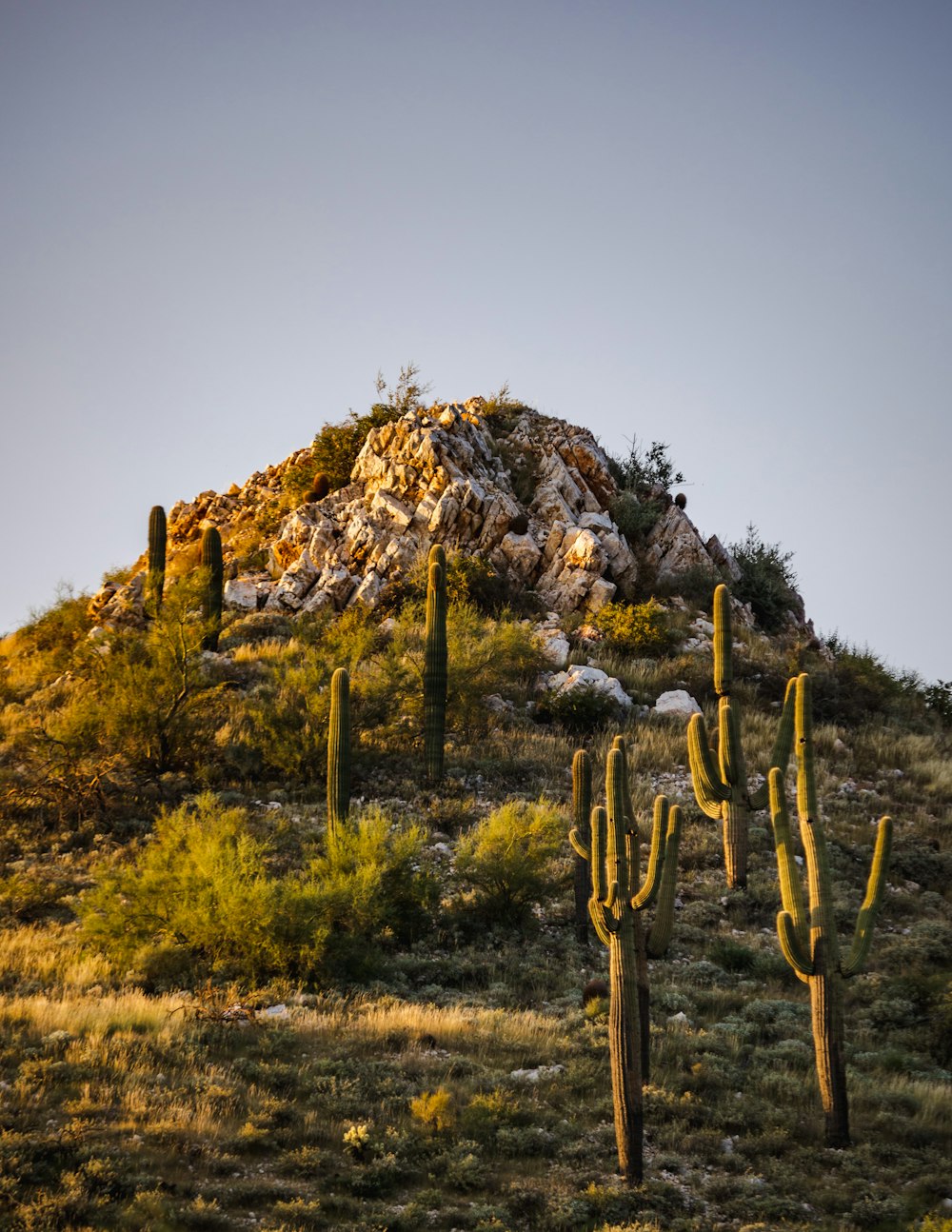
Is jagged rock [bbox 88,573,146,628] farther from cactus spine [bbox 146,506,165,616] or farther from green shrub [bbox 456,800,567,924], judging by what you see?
green shrub [bbox 456,800,567,924]

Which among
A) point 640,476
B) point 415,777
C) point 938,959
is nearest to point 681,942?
point 938,959

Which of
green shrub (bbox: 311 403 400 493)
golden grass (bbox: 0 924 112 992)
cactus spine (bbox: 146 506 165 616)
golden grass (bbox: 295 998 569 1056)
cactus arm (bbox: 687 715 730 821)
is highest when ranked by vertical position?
green shrub (bbox: 311 403 400 493)

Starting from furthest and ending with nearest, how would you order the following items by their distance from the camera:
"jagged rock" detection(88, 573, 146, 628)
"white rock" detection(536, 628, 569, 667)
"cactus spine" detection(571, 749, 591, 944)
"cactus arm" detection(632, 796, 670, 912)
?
"jagged rock" detection(88, 573, 146, 628) < "white rock" detection(536, 628, 569, 667) < "cactus spine" detection(571, 749, 591, 944) < "cactus arm" detection(632, 796, 670, 912)

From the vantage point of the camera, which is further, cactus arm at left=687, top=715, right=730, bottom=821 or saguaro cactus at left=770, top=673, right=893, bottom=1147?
cactus arm at left=687, top=715, right=730, bottom=821

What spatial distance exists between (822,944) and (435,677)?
44.1 feet

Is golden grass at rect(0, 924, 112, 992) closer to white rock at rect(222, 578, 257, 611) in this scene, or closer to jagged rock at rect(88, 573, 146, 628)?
jagged rock at rect(88, 573, 146, 628)

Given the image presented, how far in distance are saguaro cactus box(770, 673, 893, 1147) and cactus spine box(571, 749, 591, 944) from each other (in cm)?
489

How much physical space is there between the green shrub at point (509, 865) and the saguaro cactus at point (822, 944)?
20.7 ft

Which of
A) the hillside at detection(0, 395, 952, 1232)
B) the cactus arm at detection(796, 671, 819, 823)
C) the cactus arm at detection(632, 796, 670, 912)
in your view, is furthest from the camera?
the cactus arm at detection(796, 671, 819, 823)

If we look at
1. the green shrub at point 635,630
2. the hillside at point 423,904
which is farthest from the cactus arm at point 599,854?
the green shrub at point 635,630

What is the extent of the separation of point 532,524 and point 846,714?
477 inches

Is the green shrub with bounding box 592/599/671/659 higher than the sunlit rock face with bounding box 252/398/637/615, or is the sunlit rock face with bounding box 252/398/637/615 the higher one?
the sunlit rock face with bounding box 252/398/637/615

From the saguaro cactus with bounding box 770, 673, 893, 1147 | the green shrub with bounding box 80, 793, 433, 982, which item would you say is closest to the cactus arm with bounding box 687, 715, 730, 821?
the green shrub with bounding box 80, 793, 433, 982

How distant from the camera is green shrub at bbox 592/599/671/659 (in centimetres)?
2898
